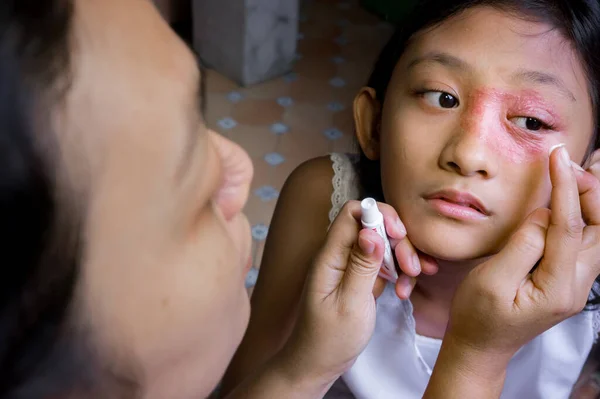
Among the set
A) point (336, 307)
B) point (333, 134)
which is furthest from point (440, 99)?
point (333, 134)

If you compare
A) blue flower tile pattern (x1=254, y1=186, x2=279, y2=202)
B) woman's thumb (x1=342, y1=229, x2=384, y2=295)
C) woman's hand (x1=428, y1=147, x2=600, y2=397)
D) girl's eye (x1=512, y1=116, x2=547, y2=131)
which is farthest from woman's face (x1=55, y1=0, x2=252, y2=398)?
blue flower tile pattern (x1=254, y1=186, x2=279, y2=202)

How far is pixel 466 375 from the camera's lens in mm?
571

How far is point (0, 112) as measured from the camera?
0.25m

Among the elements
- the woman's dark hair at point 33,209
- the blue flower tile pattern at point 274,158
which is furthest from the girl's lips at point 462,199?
the blue flower tile pattern at point 274,158

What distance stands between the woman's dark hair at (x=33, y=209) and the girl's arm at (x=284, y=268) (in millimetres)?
556

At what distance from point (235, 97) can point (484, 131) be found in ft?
5.15

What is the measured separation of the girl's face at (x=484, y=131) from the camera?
0.61m

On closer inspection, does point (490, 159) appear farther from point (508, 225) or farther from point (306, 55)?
point (306, 55)

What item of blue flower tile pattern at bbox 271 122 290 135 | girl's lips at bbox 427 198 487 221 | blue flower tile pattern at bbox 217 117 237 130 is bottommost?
blue flower tile pattern at bbox 217 117 237 130

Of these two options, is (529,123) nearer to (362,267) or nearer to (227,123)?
(362,267)

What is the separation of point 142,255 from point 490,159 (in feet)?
1.40

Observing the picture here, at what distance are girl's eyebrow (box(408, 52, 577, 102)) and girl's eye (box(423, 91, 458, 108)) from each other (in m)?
0.03

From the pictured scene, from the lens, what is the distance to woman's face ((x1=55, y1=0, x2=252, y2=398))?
0.95ft

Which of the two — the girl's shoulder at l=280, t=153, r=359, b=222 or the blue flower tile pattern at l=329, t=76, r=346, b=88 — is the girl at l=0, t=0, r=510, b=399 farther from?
the blue flower tile pattern at l=329, t=76, r=346, b=88
